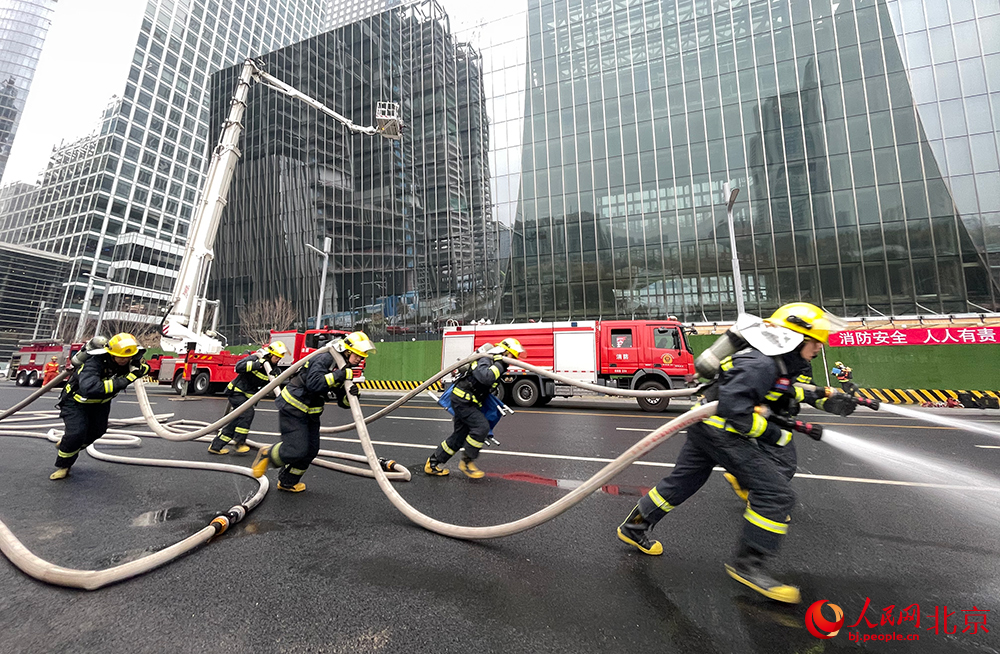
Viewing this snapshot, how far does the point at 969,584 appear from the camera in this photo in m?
2.37

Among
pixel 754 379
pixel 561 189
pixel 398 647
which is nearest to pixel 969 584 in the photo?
pixel 754 379

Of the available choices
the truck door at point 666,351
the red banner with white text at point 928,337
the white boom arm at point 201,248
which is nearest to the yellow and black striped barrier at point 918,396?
the red banner with white text at point 928,337

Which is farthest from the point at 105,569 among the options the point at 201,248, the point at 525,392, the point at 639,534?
the point at 201,248

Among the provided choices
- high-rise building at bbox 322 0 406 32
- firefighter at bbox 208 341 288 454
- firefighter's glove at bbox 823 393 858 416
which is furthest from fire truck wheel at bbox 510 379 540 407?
high-rise building at bbox 322 0 406 32

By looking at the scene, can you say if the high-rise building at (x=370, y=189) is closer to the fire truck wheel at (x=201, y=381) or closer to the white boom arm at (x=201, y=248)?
the fire truck wheel at (x=201, y=381)

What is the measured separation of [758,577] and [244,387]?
6.98m

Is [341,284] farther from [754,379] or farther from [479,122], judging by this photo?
[754,379]

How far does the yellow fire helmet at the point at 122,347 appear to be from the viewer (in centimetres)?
454

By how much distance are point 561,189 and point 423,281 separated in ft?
40.3

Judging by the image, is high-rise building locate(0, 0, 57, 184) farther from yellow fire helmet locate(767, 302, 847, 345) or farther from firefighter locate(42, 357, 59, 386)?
yellow fire helmet locate(767, 302, 847, 345)

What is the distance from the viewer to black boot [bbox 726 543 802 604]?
2.14m

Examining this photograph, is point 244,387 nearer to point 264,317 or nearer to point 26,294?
point 264,317

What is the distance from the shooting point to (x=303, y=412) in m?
4.06

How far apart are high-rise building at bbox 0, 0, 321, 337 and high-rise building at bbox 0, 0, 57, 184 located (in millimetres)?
17512
